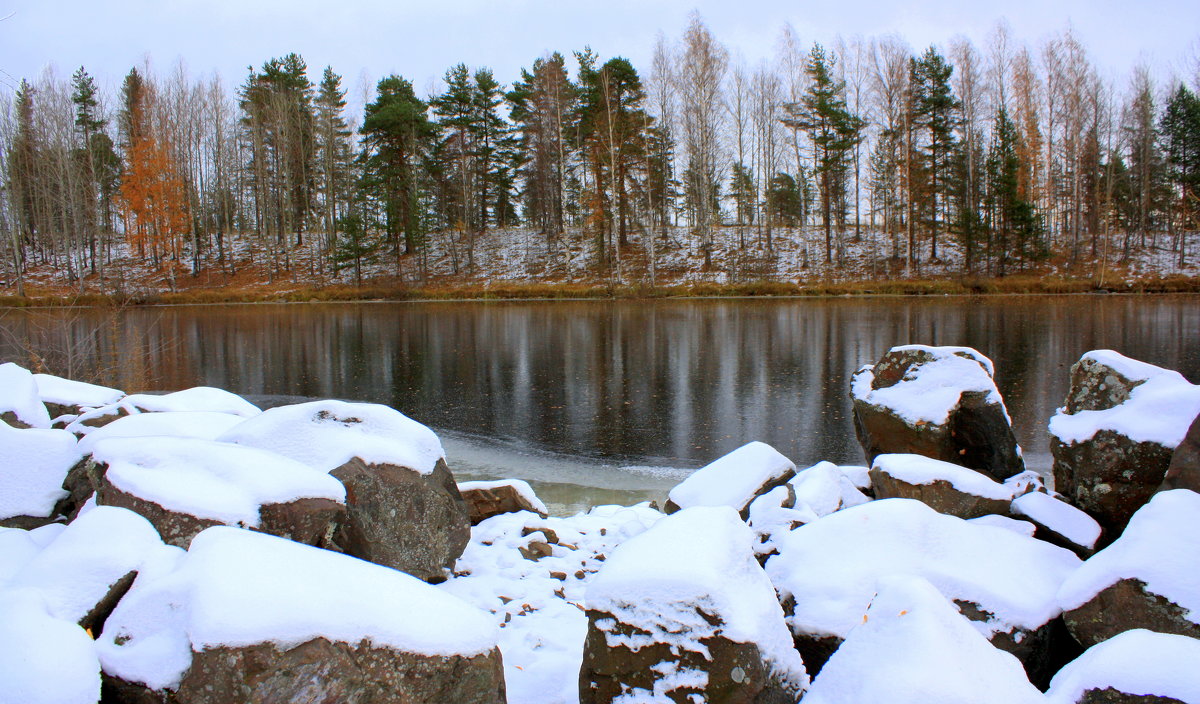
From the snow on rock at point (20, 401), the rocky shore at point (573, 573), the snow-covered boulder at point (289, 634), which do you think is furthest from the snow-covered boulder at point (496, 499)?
the snow on rock at point (20, 401)

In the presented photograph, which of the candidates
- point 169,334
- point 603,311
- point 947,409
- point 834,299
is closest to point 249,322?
point 169,334

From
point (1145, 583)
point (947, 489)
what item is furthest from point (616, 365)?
point (1145, 583)

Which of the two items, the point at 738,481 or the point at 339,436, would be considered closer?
the point at 339,436

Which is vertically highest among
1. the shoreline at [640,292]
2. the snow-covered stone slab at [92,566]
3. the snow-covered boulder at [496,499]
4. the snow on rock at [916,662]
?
the shoreline at [640,292]

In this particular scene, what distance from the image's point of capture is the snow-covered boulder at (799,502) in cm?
489

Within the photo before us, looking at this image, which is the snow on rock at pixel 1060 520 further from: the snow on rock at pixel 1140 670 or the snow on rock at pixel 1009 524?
the snow on rock at pixel 1140 670

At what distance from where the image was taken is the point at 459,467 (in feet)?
30.3

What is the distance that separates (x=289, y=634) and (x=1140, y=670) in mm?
3163

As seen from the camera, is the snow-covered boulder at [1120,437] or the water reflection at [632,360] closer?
the snow-covered boulder at [1120,437]

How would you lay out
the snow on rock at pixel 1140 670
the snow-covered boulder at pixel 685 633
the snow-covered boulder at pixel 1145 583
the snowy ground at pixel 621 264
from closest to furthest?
the snow on rock at pixel 1140 670 → the snow-covered boulder at pixel 685 633 → the snow-covered boulder at pixel 1145 583 → the snowy ground at pixel 621 264

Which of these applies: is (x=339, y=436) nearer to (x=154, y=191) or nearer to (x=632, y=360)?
(x=632, y=360)

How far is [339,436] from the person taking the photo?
470 cm

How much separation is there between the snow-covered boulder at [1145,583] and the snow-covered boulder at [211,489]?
393 centimetres

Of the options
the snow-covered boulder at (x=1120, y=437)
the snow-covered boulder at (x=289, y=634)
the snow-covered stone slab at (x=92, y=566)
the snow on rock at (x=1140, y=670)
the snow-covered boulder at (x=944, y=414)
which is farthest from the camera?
the snow-covered boulder at (x=944, y=414)
